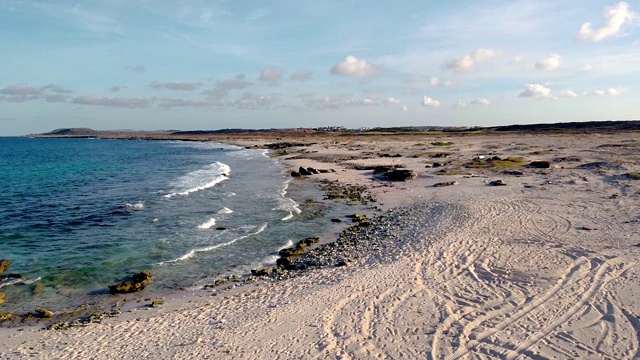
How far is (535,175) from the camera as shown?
3450cm

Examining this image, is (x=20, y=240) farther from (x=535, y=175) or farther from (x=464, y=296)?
(x=535, y=175)

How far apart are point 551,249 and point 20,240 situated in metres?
23.6

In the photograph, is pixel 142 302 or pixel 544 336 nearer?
pixel 544 336

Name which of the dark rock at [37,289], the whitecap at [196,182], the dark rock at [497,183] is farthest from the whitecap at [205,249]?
the dark rock at [497,183]

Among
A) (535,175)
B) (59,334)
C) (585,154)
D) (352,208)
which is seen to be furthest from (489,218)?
(585,154)

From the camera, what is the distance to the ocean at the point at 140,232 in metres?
15.9

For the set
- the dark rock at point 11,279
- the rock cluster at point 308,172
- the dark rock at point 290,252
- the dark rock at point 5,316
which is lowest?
the dark rock at point 5,316

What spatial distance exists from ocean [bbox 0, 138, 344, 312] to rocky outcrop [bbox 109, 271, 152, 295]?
0.40 meters

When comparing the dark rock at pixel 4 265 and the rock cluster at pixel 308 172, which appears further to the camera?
the rock cluster at pixel 308 172

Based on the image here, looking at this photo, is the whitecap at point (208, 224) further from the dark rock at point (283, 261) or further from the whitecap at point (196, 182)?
the whitecap at point (196, 182)

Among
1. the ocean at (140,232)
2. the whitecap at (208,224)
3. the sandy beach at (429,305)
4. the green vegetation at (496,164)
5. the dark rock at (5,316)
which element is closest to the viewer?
the sandy beach at (429,305)

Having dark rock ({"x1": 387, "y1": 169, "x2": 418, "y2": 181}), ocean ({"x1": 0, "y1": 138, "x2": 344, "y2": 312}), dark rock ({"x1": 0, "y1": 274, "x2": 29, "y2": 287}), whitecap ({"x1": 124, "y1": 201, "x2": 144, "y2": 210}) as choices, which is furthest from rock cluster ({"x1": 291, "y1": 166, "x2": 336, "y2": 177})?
dark rock ({"x1": 0, "y1": 274, "x2": 29, "y2": 287})

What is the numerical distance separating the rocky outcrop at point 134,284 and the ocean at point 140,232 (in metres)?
0.40

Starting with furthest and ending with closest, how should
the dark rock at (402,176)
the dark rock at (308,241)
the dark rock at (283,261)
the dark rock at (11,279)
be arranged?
1. the dark rock at (402,176)
2. the dark rock at (308,241)
3. the dark rock at (283,261)
4. the dark rock at (11,279)
